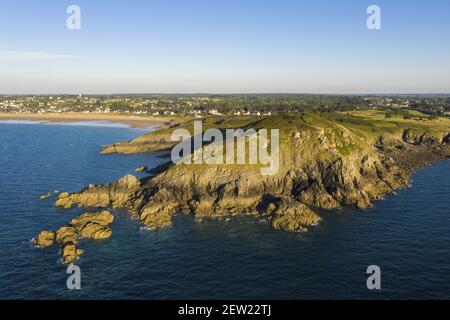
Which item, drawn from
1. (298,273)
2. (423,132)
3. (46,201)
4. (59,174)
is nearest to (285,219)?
(298,273)

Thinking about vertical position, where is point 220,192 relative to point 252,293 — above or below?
above

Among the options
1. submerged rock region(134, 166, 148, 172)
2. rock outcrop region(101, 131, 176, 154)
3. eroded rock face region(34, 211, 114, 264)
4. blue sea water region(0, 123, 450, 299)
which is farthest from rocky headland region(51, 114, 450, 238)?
rock outcrop region(101, 131, 176, 154)

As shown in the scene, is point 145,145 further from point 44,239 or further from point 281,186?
point 44,239

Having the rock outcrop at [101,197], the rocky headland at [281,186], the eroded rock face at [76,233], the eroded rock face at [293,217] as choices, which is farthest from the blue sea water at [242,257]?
the rocky headland at [281,186]

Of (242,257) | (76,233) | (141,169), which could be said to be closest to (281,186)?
(242,257)

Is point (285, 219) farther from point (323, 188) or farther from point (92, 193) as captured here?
point (92, 193)

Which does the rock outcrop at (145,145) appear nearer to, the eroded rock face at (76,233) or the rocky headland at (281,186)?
the rocky headland at (281,186)
